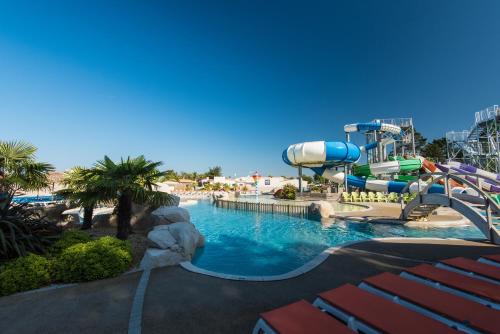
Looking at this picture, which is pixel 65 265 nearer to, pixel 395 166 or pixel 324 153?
pixel 324 153

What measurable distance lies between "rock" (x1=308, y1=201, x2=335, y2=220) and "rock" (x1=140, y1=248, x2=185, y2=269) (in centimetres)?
1286

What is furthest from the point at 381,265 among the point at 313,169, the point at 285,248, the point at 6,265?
the point at 313,169

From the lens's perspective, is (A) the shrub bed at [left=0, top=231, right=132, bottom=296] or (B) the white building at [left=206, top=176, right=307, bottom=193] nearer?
(A) the shrub bed at [left=0, top=231, right=132, bottom=296]

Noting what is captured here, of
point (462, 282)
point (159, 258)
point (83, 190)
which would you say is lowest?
point (159, 258)

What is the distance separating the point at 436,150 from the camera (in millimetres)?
62906

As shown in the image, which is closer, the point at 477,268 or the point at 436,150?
the point at 477,268

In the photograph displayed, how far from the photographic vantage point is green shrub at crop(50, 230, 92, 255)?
650 cm

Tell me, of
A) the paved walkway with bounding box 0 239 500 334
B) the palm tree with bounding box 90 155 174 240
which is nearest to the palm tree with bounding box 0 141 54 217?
the palm tree with bounding box 90 155 174 240

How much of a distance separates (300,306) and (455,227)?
15.7m

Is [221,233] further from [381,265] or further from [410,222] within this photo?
[410,222]

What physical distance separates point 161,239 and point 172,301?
113 inches

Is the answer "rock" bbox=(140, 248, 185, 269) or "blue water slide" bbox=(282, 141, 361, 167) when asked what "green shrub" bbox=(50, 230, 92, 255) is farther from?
"blue water slide" bbox=(282, 141, 361, 167)

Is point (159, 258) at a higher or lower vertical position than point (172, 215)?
lower

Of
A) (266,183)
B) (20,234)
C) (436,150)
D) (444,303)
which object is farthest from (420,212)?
(436,150)
